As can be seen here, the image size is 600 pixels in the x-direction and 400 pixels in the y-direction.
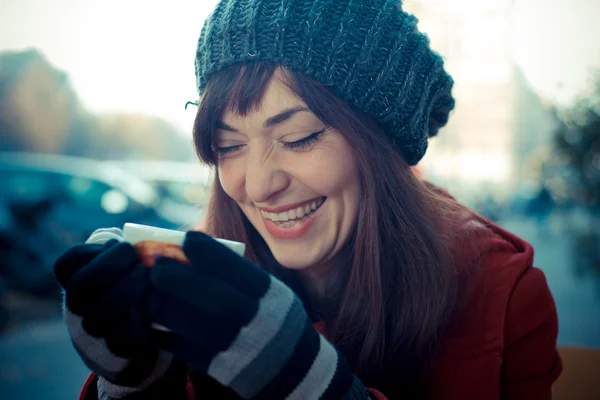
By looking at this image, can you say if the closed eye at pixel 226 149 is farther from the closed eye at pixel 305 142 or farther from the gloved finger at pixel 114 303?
the gloved finger at pixel 114 303

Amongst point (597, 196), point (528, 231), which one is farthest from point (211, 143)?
point (528, 231)

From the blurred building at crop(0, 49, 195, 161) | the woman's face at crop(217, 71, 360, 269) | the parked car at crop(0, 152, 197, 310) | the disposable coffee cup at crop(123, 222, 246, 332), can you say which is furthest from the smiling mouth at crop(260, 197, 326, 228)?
the parked car at crop(0, 152, 197, 310)

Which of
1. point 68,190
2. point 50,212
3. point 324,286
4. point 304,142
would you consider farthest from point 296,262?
point 68,190

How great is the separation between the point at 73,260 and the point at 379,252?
95 cm

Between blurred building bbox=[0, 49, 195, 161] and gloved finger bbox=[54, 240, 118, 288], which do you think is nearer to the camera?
gloved finger bbox=[54, 240, 118, 288]

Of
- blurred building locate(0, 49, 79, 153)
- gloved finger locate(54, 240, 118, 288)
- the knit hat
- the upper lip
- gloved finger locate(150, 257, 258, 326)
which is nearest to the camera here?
gloved finger locate(150, 257, 258, 326)

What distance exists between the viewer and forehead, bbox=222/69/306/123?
134 centimetres

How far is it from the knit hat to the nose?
30cm

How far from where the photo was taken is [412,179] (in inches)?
64.6

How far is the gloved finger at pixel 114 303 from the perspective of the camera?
0.96 meters

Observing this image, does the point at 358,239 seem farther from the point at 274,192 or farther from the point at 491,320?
the point at 491,320

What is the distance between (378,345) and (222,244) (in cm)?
77

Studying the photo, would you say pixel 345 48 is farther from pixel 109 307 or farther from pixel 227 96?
pixel 109 307

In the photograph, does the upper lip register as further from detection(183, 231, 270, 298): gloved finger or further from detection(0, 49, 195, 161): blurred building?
detection(0, 49, 195, 161): blurred building
